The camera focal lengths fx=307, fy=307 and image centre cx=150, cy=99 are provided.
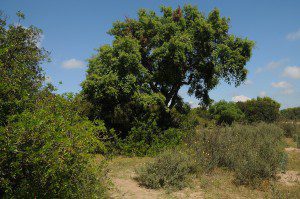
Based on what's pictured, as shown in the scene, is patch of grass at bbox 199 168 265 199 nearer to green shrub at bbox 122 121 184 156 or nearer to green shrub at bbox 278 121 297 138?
green shrub at bbox 122 121 184 156

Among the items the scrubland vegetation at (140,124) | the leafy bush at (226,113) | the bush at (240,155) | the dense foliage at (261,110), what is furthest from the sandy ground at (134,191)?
the leafy bush at (226,113)

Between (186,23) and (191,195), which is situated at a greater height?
(186,23)

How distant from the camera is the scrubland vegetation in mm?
4754

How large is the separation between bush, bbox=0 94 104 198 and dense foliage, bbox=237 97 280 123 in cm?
2671

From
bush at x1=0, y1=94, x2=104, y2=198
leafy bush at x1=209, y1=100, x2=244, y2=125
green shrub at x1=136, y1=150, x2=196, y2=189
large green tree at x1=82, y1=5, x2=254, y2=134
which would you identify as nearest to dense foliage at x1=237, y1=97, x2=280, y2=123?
leafy bush at x1=209, y1=100, x2=244, y2=125

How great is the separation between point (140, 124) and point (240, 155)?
5739mm

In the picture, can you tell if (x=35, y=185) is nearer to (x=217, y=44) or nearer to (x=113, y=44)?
(x=113, y=44)

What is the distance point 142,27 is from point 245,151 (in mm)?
9465

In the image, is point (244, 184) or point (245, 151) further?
point (245, 151)

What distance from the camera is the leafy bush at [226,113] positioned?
33.0 m

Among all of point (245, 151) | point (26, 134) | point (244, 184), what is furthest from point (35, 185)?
point (245, 151)

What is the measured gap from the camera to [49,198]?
195 inches

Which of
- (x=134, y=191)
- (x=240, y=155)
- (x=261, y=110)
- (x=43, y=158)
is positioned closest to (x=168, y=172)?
(x=134, y=191)

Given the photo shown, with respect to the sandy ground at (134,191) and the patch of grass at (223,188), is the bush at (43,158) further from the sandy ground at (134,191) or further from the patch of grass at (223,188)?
the patch of grass at (223,188)
